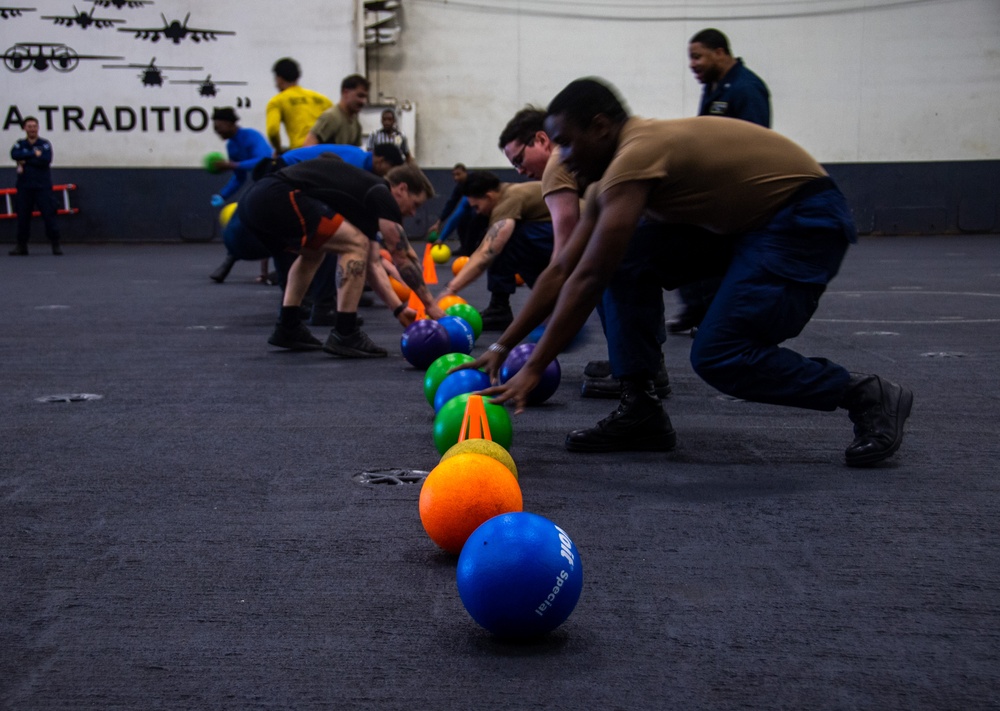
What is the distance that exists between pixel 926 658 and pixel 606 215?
1.64 meters

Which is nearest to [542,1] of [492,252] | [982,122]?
[982,122]

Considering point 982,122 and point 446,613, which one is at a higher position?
point 982,122

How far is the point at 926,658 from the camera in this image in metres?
2.11

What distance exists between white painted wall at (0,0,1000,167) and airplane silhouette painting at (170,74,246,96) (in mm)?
77

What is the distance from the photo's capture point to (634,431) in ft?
13.1

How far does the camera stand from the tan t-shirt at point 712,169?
3332 millimetres

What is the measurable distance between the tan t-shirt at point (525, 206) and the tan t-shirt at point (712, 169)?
3011 mm

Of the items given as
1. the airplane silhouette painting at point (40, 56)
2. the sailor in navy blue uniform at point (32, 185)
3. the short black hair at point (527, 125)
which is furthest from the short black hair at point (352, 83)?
the airplane silhouette painting at point (40, 56)

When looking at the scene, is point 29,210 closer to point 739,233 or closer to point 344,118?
point 344,118

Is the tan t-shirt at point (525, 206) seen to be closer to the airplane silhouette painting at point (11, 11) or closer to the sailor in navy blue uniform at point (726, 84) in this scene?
the sailor in navy blue uniform at point (726, 84)

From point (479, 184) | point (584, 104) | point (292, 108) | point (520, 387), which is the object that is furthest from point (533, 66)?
point (520, 387)

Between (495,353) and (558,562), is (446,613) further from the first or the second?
(495,353)

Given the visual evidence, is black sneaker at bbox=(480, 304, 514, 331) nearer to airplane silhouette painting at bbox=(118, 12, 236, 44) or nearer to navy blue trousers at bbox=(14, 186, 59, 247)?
navy blue trousers at bbox=(14, 186, 59, 247)

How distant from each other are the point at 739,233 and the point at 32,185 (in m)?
14.6
